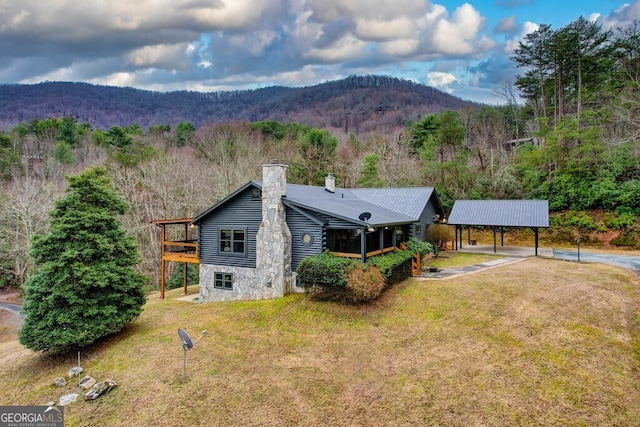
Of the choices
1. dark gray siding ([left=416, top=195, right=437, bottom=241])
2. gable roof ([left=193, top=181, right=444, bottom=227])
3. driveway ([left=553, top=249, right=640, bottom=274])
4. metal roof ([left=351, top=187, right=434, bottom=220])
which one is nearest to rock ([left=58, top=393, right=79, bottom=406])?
gable roof ([left=193, top=181, right=444, bottom=227])

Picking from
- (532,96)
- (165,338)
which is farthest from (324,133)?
(165,338)

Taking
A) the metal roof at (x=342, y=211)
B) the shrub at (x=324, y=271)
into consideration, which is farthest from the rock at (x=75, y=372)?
the metal roof at (x=342, y=211)

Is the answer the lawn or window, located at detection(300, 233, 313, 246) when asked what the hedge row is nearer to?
the lawn

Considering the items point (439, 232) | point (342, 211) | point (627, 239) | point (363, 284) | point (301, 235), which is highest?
point (342, 211)

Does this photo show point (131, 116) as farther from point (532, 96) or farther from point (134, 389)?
point (134, 389)

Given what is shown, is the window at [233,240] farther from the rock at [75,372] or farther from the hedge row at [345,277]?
the rock at [75,372]

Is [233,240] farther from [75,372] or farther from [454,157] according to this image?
[454,157]

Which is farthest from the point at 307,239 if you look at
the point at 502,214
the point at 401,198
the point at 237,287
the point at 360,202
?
the point at 502,214
